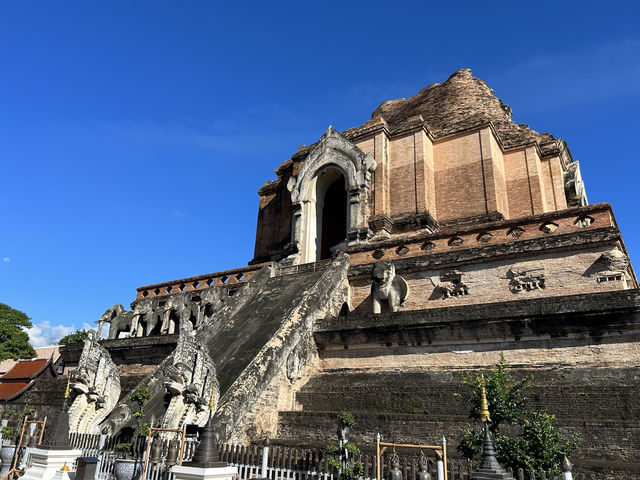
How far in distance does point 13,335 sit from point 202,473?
157 ft

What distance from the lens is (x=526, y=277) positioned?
470 inches

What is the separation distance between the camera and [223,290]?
55.0ft

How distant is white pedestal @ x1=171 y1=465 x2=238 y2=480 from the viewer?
231 inches

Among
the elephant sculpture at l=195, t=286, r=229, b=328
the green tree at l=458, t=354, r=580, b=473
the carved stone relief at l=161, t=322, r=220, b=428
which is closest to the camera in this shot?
the green tree at l=458, t=354, r=580, b=473

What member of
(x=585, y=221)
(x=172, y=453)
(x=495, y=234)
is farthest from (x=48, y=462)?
(x=585, y=221)

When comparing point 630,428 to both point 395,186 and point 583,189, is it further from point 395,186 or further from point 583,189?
point 583,189

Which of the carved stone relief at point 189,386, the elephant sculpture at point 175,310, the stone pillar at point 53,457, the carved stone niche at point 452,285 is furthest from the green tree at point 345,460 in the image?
the elephant sculpture at point 175,310

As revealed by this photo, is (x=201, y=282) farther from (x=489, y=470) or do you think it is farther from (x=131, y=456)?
(x=489, y=470)

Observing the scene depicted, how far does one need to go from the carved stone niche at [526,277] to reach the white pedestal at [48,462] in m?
9.89

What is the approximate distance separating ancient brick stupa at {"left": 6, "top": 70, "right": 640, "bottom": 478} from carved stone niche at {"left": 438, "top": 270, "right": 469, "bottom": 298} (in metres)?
0.04

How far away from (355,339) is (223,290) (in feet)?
22.5

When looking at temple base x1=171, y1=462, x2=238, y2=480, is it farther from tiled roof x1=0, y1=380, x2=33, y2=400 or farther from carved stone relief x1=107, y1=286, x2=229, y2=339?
tiled roof x1=0, y1=380, x2=33, y2=400

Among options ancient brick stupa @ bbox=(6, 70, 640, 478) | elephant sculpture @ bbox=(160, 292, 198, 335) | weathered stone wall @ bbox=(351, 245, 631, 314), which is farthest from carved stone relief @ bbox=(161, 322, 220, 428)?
elephant sculpture @ bbox=(160, 292, 198, 335)

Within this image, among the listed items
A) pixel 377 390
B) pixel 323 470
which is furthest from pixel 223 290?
pixel 323 470
